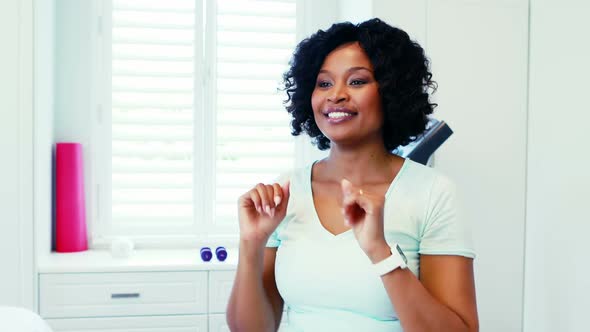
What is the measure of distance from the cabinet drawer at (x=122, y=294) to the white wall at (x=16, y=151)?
3.8 inches

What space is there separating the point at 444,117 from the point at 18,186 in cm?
171

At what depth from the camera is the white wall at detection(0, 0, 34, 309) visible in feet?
6.86

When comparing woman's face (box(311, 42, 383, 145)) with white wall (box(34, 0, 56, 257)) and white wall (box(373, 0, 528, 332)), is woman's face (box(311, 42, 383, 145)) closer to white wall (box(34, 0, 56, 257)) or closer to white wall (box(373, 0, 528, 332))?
white wall (box(373, 0, 528, 332))

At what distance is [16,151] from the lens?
6.90 feet

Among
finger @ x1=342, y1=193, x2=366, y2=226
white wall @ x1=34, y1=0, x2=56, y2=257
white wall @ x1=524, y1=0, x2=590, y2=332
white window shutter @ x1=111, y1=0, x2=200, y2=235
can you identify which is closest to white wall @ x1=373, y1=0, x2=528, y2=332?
white wall @ x1=524, y1=0, x2=590, y2=332

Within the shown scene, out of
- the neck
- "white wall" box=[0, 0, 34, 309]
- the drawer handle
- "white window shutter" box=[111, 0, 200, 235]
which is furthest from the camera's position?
"white window shutter" box=[111, 0, 200, 235]

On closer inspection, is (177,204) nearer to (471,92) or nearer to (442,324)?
(471,92)

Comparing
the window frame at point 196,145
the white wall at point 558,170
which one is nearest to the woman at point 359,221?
the white wall at point 558,170

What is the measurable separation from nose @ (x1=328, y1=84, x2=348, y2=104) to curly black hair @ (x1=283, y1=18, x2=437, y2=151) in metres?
0.08

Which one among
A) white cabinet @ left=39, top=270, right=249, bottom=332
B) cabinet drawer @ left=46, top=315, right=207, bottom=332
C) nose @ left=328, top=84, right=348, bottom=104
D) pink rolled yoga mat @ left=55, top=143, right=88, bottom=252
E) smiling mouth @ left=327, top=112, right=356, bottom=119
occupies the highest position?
nose @ left=328, top=84, right=348, bottom=104

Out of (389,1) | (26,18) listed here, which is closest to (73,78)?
(26,18)

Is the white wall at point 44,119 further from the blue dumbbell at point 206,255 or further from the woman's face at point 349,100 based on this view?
the woman's face at point 349,100

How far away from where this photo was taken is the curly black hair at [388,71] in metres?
1.16

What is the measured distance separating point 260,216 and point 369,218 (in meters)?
0.28
